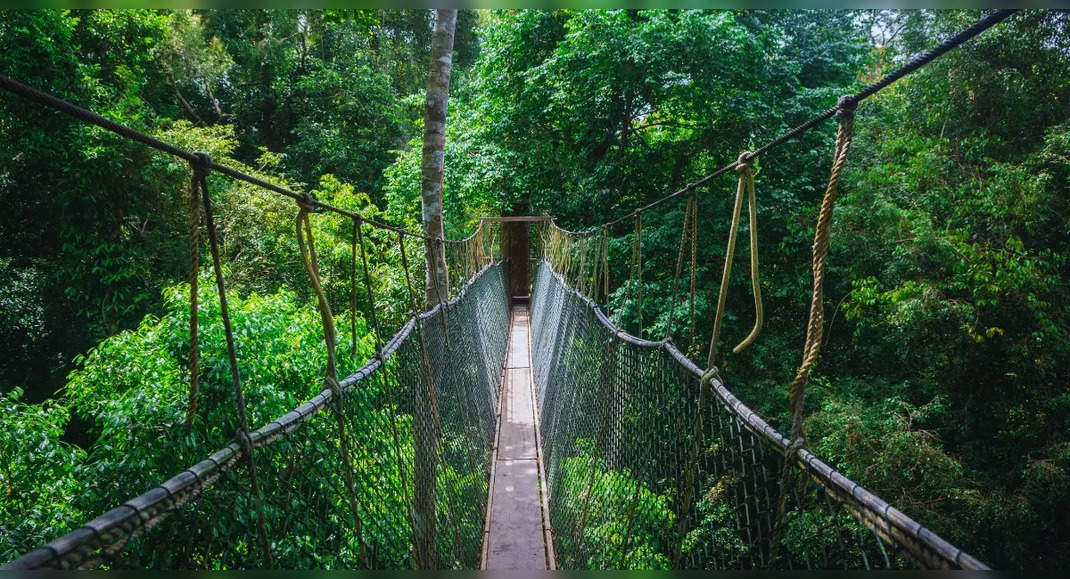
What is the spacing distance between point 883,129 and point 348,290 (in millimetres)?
6654

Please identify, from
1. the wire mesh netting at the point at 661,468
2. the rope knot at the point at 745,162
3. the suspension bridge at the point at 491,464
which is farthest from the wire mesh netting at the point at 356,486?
the rope knot at the point at 745,162

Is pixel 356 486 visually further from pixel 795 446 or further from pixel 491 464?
pixel 795 446

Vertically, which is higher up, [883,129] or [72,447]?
[883,129]

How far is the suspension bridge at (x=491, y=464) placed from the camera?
69cm

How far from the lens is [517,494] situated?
2.93m

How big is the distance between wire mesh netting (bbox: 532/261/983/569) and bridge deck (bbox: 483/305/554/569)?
0.12 meters

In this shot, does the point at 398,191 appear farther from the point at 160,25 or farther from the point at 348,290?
the point at 160,25

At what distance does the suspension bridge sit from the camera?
686 millimetres

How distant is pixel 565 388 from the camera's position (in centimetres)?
278

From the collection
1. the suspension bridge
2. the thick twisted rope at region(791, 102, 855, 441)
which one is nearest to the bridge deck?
the suspension bridge

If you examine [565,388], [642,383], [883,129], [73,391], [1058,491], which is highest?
[883,129]

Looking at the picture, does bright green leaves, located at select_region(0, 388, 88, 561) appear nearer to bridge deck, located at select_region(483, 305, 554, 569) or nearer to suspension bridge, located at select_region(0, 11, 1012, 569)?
suspension bridge, located at select_region(0, 11, 1012, 569)

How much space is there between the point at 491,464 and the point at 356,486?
1.17 meters

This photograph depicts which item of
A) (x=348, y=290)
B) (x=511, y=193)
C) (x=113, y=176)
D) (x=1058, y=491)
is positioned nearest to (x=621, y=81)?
(x=511, y=193)
